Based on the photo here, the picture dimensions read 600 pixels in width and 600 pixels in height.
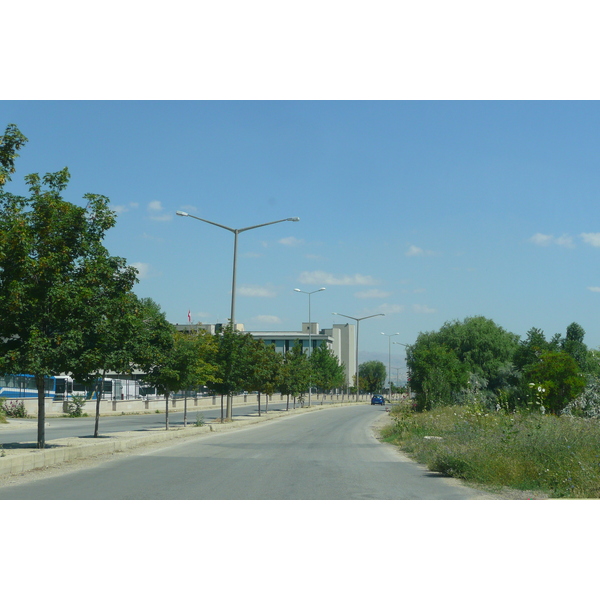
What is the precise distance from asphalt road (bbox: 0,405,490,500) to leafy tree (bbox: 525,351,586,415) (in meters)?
12.8

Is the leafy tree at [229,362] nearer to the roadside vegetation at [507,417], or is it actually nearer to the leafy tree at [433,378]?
the roadside vegetation at [507,417]

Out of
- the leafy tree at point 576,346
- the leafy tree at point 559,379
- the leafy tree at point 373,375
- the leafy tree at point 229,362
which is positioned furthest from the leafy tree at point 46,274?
the leafy tree at point 373,375

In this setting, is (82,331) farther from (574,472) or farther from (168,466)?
(574,472)

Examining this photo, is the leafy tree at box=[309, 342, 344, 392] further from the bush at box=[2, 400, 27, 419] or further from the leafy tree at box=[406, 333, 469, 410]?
the bush at box=[2, 400, 27, 419]

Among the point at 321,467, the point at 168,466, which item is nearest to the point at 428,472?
the point at 321,467

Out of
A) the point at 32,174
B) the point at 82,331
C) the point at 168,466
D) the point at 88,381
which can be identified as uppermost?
the point at 32,174

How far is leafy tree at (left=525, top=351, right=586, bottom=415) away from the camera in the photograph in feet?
103

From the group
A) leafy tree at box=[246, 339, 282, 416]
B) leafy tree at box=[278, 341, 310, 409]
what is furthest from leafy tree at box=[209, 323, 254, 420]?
leafy tree at box=[278, 341, 310, 409]

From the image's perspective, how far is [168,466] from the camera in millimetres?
15914

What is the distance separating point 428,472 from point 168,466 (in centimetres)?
593

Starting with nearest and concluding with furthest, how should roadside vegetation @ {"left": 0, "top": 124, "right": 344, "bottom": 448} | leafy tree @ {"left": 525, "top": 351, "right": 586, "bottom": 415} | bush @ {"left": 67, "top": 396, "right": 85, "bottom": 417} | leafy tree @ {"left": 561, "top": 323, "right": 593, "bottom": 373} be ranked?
roadside vegetation @ {"left": 0, "top": 124, "right": 344, "bottom": 448} → leafy tree @ {"left": 525, "top": 351, "right": 586, "bottom": 415} → leafy tree @ {"left": 561, "top": 323, "right": 593, "bottom": 373} → bush @ {"left": 67, "top": 396, "right": 85, "bottom": 417}

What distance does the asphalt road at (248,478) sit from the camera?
1139cm

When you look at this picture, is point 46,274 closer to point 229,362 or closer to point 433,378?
point 229,362

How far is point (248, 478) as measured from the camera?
44.7ft
